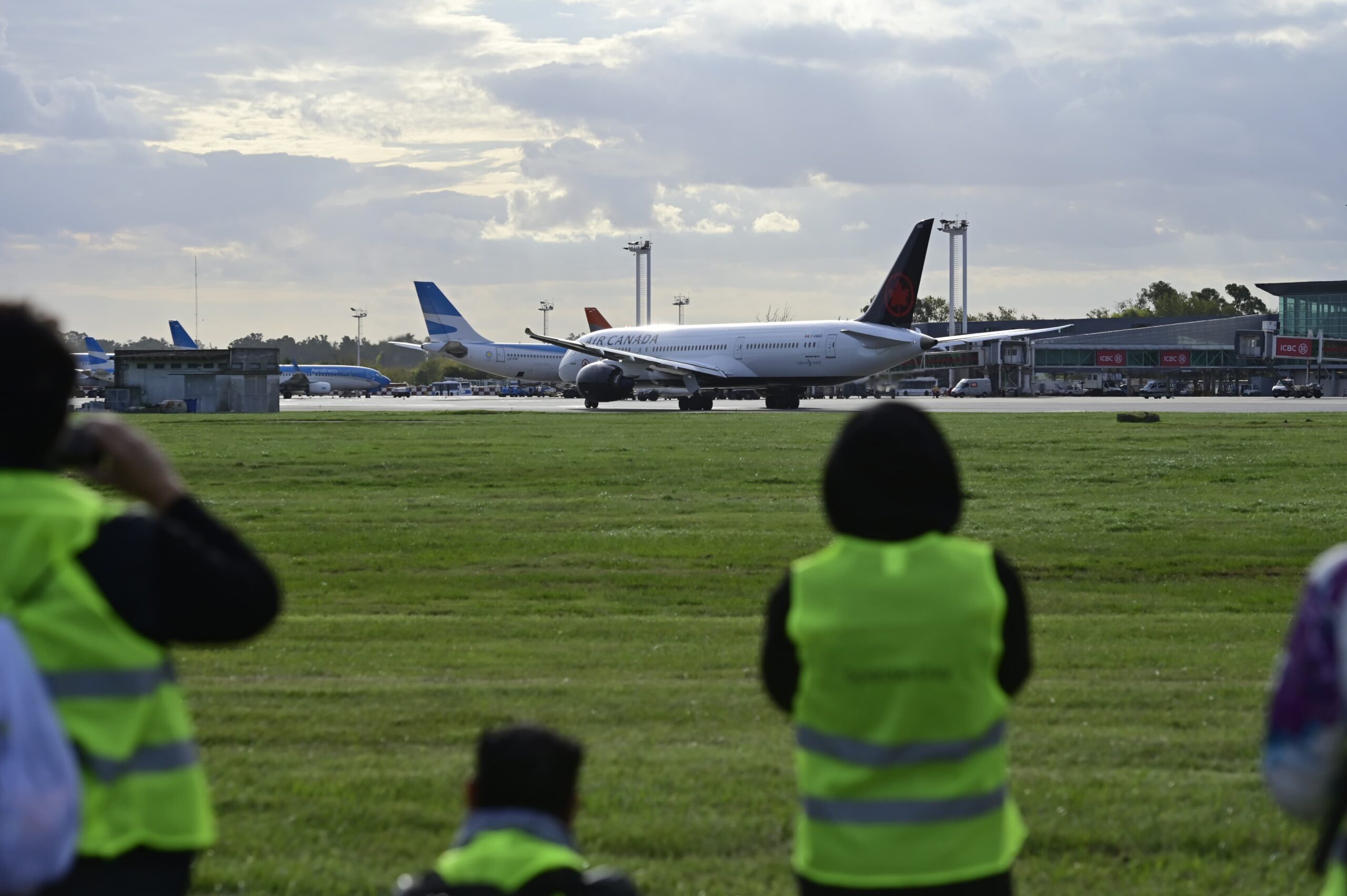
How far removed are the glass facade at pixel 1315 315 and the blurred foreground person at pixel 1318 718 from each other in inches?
5953

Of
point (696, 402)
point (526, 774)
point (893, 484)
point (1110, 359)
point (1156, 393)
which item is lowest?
point (1156, 393)

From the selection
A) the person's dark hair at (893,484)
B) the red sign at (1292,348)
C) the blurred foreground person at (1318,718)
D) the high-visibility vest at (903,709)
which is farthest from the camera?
the red sign at (1292,348)

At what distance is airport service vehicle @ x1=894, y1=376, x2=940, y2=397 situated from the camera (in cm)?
11694

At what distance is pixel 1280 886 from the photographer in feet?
20.9

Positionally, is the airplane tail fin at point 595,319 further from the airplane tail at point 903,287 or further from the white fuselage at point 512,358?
the airplane tail at point 903,287

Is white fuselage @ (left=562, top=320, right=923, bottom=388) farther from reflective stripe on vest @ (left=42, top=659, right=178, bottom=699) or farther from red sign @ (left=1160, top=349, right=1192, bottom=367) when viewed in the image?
red sign @ (left=1160, top=349, right=1192, bottom=367)

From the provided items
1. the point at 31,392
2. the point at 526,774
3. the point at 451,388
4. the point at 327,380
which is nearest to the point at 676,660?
the point at 526,774

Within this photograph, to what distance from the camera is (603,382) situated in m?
70.2

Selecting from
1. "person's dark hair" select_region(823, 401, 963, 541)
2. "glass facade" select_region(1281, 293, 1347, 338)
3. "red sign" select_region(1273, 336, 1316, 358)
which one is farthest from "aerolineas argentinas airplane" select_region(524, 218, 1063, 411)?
"glass facade" select_region(1281, 293, 1347, 338)

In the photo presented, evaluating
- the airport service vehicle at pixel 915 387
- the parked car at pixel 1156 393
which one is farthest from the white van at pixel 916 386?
the parked car at pixel 1156 393

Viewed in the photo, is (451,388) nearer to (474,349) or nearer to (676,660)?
(474,349)

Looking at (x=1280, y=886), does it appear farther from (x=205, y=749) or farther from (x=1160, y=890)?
(x=205, y=749)

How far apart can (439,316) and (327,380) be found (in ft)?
115

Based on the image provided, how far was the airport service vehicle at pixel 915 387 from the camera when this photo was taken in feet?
384
